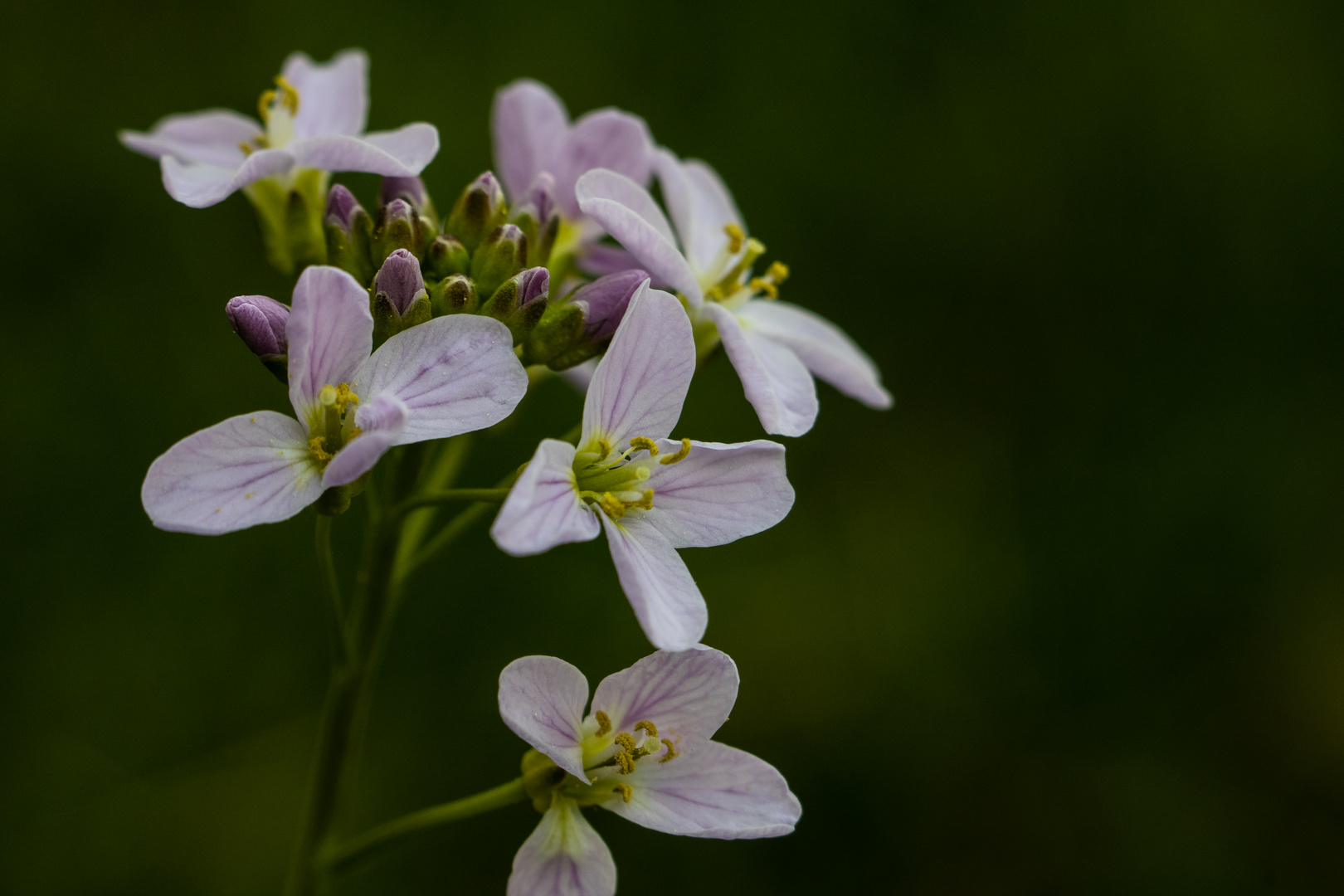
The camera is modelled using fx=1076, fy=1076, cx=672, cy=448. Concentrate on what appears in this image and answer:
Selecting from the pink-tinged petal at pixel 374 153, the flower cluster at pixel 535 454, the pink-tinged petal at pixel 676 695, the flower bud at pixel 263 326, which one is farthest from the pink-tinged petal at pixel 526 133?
the pink-tinged petal at pixel 676 695

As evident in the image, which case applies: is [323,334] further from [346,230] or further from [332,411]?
[346,230]

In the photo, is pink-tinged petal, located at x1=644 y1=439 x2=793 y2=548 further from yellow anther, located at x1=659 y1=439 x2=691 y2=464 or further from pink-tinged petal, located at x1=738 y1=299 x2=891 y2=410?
pink-tinged petal, located at x1=738 y1=299 x2=891 y2=410

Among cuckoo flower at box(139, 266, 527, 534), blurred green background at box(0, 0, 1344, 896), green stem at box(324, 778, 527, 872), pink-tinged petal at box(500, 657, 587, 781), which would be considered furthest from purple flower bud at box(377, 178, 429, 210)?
blurred green background at box(0, 0, 1344, 896)

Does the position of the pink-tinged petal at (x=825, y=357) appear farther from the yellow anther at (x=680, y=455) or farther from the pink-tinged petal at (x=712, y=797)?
the pink-tinged petal at (x=712, y=797)

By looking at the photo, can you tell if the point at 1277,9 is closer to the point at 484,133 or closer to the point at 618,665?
the point at 484,133

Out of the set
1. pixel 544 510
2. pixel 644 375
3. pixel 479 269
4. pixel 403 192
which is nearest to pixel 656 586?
pixel 544 510
